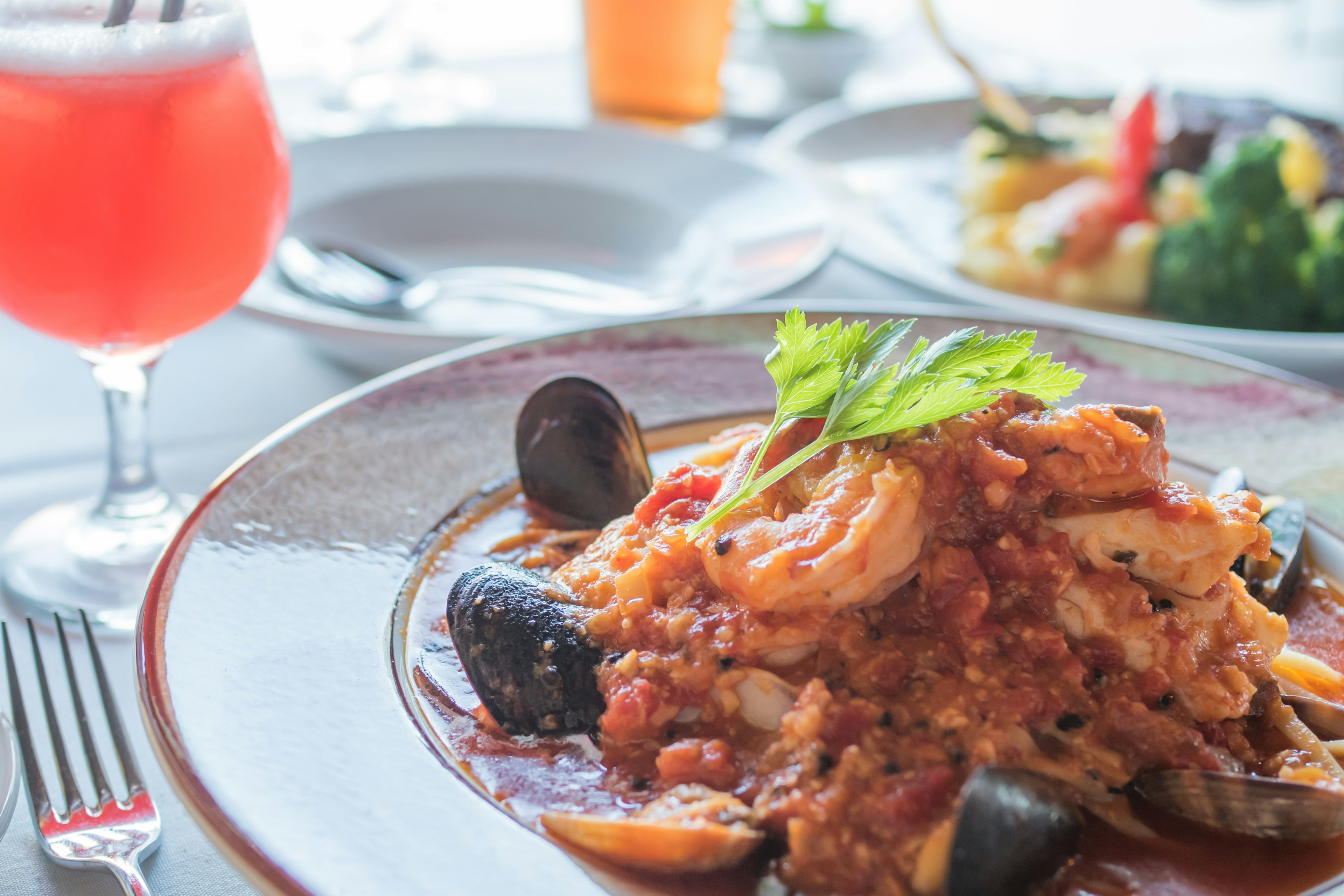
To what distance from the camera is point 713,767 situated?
69.6 inches

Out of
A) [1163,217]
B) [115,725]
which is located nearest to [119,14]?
[115,725]

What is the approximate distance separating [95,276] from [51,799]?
1.10m

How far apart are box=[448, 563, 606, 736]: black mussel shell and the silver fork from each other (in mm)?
557

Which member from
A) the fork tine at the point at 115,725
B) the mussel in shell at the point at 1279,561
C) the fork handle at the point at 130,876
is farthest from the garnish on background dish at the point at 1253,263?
the fork handle at the point at 130,876

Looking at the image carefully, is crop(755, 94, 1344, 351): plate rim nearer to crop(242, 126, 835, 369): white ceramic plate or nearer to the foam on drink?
crop(242, 126, 835, 369): white ceramic plate

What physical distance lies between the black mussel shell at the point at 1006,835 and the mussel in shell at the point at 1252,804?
0.74 ft

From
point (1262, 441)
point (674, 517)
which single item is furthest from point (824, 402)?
point (1262, 441)

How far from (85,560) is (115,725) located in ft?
2.39

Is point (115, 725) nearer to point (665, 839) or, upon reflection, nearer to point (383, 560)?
point (383, 560)

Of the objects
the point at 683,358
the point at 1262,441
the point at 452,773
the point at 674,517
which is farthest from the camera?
the point at 683,358

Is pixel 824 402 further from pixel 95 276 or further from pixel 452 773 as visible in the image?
pixel 95 276

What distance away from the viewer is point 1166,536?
6.14 feet

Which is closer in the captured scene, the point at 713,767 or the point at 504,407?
the point at 713,767

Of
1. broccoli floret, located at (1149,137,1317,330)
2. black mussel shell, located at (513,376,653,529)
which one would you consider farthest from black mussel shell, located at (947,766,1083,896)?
broccoli floret, located at (1149,137,1317,330)
